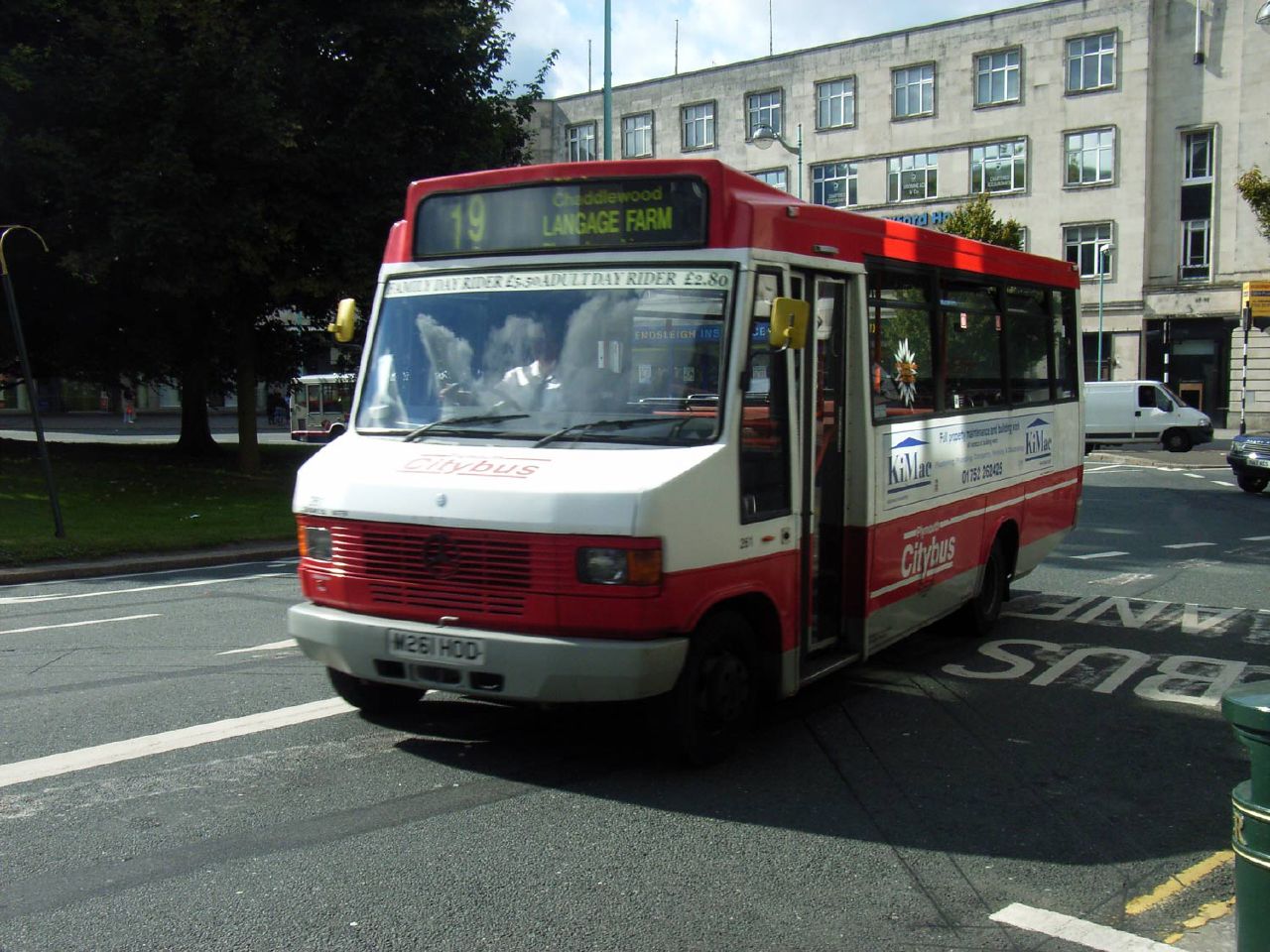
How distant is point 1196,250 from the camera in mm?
47375

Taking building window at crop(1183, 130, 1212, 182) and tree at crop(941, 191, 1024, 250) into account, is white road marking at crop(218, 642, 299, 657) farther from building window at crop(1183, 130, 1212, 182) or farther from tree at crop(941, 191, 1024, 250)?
building window at crop(1183, 130, 1212, 182)

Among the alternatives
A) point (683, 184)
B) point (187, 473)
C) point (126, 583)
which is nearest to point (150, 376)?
point (187, 473)

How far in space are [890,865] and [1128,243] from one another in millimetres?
48247

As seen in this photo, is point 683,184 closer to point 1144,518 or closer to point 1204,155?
point 1144,518

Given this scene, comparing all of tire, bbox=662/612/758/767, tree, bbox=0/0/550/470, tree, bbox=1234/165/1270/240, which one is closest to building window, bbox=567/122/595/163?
tree, bbox=1234/165/1270/240

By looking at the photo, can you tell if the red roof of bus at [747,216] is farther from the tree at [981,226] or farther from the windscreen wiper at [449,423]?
the tree at [981,226]

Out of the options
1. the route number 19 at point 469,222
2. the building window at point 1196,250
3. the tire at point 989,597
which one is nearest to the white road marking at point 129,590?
the route number 19 at point 469,222

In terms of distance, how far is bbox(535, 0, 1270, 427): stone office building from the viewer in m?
45.9

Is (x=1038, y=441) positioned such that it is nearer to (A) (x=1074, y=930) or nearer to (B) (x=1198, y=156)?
(A) (x=1074, y=930)

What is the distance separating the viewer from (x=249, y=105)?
19.1 meters

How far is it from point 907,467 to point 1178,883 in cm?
337

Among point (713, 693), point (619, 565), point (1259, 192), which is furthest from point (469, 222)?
point (1259, 192)

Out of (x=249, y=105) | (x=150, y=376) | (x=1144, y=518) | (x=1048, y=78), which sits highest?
(x=1048, y=78)

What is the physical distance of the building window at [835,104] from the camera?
179ft
